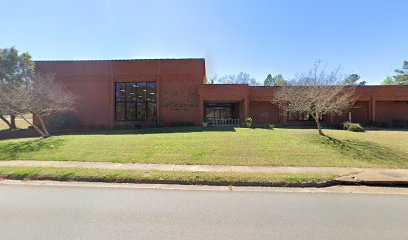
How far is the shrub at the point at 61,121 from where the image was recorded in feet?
78.7

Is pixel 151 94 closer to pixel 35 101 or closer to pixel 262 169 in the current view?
pixel 35 101

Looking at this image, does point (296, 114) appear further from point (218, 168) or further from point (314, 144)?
point (218, 168)

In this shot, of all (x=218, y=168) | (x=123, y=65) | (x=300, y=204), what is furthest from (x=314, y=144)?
(x=123, y=65)

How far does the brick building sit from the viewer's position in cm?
2555

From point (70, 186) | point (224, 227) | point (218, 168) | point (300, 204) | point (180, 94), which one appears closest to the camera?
point (224, 227)

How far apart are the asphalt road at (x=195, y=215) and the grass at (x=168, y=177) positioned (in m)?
0.81

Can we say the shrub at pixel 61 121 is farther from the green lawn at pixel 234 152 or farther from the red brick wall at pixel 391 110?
the red brick wall at pixel 391 110

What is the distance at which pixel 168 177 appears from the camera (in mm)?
7344

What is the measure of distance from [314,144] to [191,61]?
16761mm

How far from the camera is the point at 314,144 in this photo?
12.8 m

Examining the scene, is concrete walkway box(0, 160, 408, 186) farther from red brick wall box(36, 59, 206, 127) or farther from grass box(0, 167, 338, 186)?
red brick wall box(36, 59, 206, 127)

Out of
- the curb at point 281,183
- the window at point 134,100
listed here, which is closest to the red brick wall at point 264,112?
the window at point 134,100

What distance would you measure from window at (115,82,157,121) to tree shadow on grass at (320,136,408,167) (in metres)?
18.0

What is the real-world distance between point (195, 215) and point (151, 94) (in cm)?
2271
